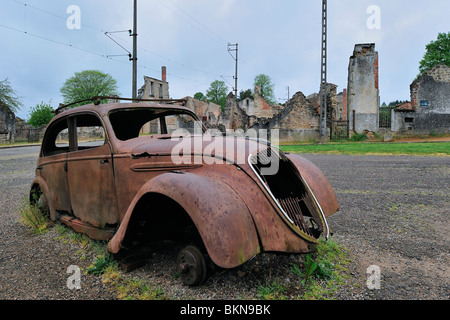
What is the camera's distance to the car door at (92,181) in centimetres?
287

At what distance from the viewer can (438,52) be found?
3725 centimetres

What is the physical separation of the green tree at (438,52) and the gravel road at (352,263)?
41492mm

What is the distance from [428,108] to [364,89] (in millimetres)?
6383

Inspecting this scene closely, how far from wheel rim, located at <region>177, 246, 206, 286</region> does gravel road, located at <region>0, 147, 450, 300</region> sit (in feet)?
0.26

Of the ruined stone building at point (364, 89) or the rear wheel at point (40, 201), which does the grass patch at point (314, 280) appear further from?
the ruined stone building at point (364, 89)

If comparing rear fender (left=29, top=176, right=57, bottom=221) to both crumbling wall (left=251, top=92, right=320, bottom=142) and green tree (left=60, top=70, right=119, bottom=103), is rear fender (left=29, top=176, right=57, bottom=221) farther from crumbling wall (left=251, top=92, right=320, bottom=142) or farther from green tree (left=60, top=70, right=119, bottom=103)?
green tree (left=60, top=70, right=119, bottom=103)

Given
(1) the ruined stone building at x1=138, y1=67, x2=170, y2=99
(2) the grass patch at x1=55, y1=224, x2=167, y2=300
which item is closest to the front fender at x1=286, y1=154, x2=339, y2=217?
(2) the grass patch at x1=55, y1=224, x2=167, y2=300

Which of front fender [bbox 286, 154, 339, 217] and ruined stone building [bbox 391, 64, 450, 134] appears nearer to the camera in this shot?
front fender [bbox 286, 154, 339, 217]

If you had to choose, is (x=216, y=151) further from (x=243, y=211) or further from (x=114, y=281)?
(x=114, y=281)

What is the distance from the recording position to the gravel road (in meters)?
2.22

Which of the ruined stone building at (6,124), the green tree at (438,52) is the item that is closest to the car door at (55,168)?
the ruined stone building at (6,124)

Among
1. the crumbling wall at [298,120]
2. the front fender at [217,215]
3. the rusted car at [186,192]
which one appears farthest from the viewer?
the crumbling wall at [298,120]

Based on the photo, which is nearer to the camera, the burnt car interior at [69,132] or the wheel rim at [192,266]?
the wheel rim at [192,266]

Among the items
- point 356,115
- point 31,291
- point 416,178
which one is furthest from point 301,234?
point 356,115
